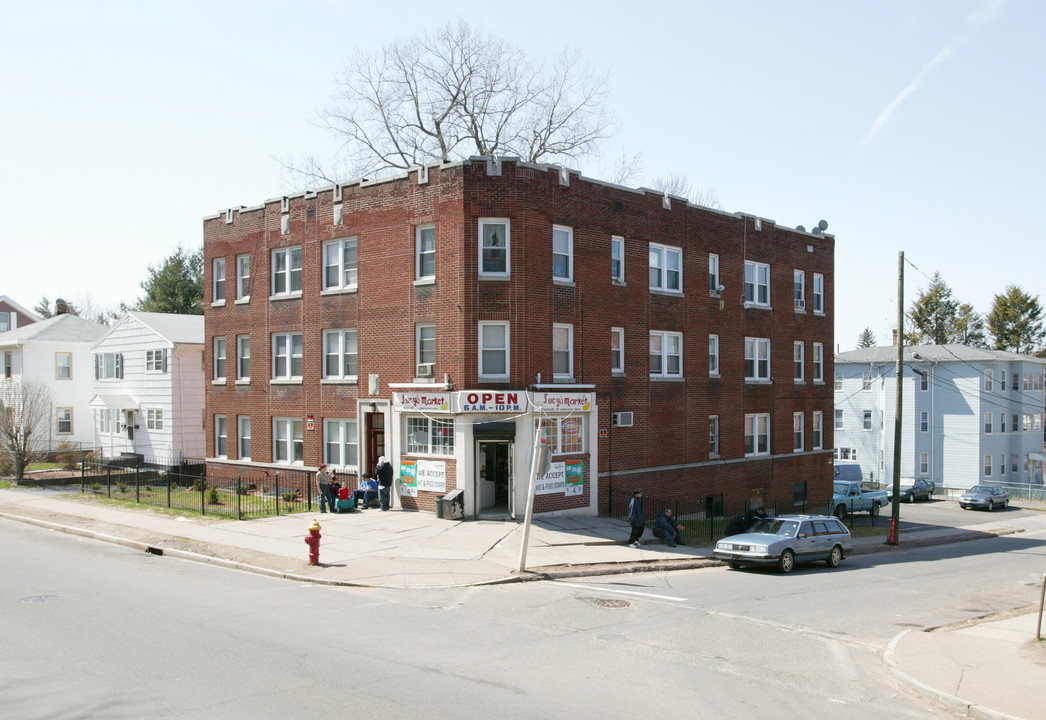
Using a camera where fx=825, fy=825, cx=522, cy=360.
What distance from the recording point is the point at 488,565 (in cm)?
1909

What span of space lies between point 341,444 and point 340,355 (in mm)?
3131

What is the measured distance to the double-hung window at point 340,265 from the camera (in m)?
28.5

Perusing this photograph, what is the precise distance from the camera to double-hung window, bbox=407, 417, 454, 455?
25.1 meters

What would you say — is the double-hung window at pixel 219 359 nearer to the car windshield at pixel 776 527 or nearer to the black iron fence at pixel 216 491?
the black iron fence at pixel 216 491

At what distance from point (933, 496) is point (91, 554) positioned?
179 feet

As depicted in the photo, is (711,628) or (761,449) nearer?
(711,628)

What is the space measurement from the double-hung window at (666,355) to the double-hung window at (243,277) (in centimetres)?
1609

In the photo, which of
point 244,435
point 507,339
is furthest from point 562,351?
point 244,435

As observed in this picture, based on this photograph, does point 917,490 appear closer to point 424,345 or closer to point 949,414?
point 949,414

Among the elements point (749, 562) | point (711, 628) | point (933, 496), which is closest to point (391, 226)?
point (749, 562)

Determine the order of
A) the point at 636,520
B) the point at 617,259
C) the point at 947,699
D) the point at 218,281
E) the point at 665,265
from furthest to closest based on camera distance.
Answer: the point at 218,281
the point at 665,265
the point at 617,259
the point at 636,520
the point at 947,699

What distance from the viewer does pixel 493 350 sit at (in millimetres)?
25125

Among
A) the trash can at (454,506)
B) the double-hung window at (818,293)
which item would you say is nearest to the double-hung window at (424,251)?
the trash can at (454,506)

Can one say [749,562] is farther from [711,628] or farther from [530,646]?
[530,646]
